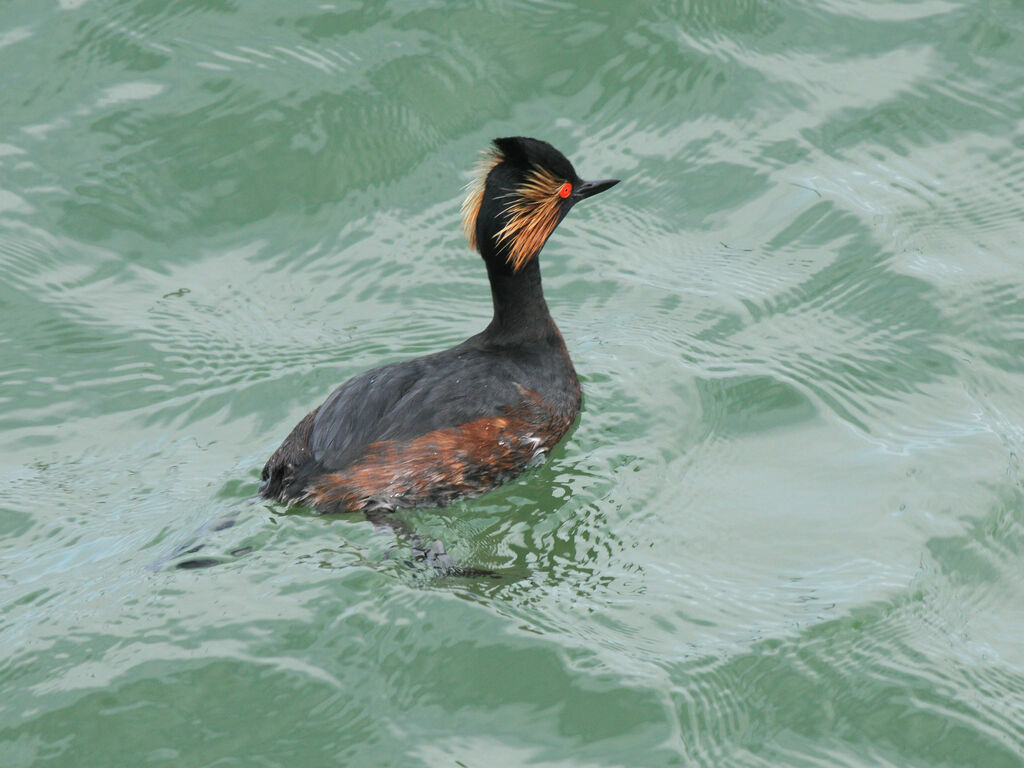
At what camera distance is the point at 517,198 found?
7258 millimetres

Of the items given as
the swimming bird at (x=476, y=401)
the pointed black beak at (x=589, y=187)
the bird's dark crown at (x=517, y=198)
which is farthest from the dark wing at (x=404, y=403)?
the pointed black beak at (x=589, y=187)

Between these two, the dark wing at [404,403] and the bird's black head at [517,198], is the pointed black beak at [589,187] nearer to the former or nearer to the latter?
the bird's black head at [517,198]

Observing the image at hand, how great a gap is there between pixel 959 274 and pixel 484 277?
278 cm

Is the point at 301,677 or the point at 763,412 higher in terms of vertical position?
the point at 763,412

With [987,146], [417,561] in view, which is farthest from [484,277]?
[987,146]

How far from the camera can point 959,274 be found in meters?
8.14

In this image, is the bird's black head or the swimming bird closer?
the swimming bird

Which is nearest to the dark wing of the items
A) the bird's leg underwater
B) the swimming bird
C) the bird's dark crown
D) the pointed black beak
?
the swimming bird

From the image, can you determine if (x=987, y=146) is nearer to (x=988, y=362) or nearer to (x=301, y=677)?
(x=988, y=362)

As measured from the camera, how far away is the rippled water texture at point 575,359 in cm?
541

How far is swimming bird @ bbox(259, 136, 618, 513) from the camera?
659cm

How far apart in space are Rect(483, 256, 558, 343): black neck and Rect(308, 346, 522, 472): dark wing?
399 mm

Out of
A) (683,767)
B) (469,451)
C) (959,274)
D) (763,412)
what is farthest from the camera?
(959,274)

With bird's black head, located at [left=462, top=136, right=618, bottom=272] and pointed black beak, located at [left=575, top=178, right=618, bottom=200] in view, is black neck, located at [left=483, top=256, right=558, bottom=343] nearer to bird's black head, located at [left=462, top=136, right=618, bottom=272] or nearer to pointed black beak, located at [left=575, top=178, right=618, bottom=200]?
bird's black head, located at [left=462, top=136, right=618, bottom=272]
